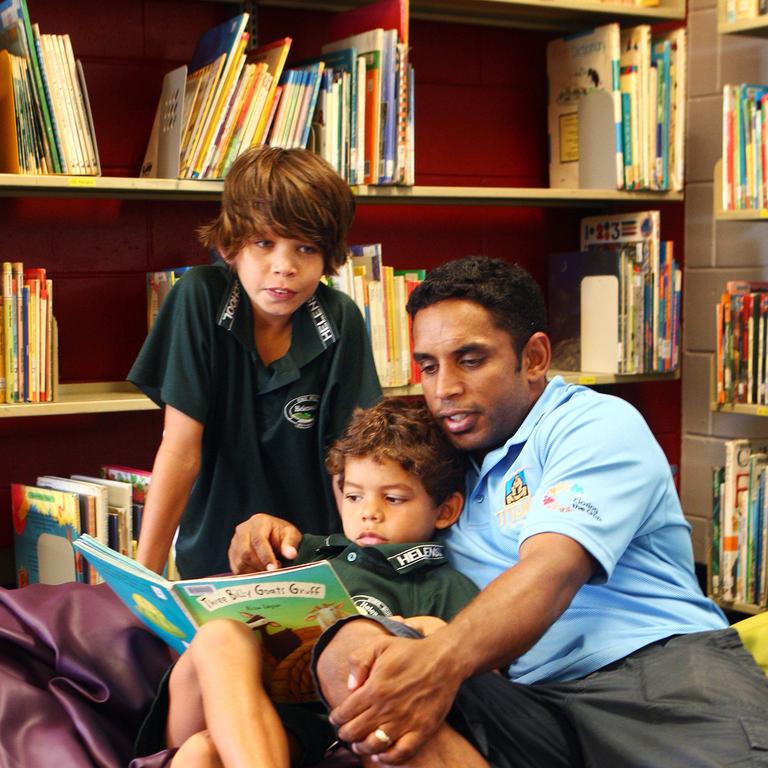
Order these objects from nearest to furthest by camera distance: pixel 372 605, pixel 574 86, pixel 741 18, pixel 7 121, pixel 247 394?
1. pixel 372 605
2. pixel 247 394
3. pixel 7 121
4. pixel 741 18
5. pixel 574 86

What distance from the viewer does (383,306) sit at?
2.74 meters

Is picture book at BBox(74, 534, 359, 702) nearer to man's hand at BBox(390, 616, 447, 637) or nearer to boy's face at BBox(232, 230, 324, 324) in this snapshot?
man's hand at BBox(390, 616, 447, 637)

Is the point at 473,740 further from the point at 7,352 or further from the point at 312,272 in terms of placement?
the point at 7,352

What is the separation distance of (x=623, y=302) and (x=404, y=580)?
1708mm

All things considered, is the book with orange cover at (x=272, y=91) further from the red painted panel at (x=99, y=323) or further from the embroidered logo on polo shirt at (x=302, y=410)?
the embroidered logo on polo shirt at (x=302, y=410)

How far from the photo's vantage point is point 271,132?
2.57 meters

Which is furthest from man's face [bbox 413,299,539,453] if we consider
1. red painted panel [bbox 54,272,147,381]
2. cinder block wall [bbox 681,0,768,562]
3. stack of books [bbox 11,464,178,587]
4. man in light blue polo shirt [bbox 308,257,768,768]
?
cinder block wall [bbox 681,0,768,562]

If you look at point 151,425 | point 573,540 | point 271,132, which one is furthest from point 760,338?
point 573,540

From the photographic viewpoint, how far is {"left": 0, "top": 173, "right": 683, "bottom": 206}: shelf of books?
237 centimetres

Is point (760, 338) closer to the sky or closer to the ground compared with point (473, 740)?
closer to the sky

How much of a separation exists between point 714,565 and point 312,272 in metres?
1.59

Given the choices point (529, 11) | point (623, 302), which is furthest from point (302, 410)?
point (529, 11)

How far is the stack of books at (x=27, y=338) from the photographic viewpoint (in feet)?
7.68

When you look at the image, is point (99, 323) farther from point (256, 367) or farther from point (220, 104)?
point (256, 367)
